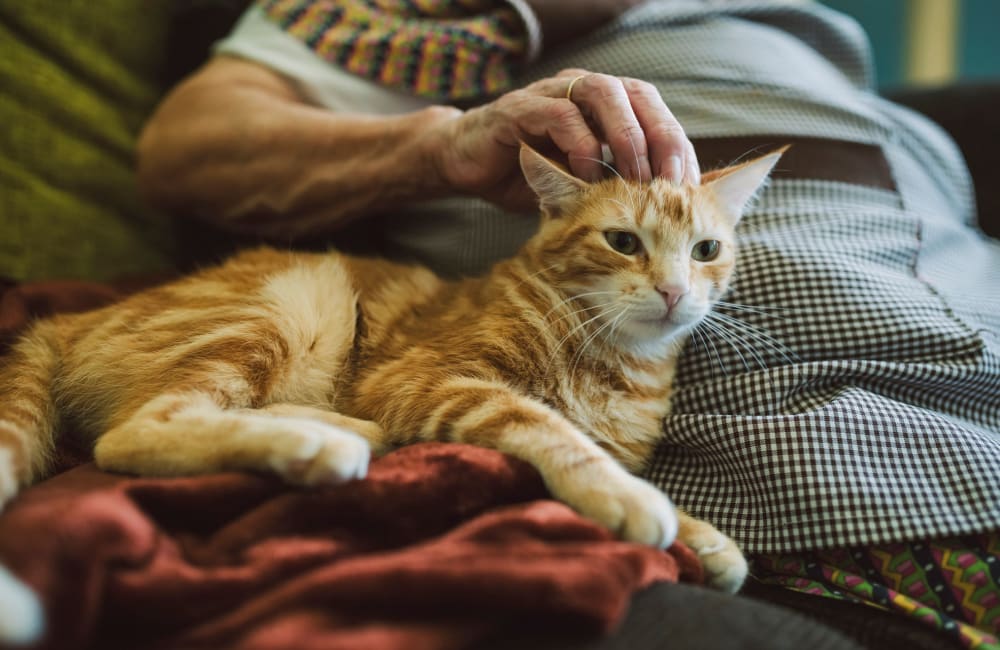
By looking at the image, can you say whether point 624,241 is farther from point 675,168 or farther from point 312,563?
point 312,563

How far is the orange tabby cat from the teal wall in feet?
8.09

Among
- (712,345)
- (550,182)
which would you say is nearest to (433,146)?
(550,182)

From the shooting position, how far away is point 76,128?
5.02ft

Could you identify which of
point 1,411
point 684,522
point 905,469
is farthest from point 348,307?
point 905,469

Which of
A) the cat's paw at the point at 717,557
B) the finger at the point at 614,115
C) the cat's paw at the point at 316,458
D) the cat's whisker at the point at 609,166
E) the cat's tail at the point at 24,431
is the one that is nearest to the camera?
the cat's tail at the point at 24,431

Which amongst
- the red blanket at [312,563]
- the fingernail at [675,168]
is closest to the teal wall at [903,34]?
the fingernail at [675,168]

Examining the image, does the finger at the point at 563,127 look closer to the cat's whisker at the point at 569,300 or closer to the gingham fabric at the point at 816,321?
the cat's whisker at the point at 569,300

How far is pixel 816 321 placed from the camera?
1.06 m

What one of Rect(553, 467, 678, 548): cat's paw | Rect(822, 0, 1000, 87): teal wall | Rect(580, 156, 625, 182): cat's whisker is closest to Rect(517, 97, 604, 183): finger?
Rect(580, 156, 625, 182): cat's whisker

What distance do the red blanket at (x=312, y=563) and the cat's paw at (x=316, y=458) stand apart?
0.05 feet

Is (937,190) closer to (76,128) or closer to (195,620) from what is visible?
(195,620)

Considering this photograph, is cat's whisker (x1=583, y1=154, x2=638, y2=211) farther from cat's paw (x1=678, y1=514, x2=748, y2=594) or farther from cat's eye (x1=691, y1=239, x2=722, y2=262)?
cat's paw (x1=678, y1=514, x2=748, y2=594)

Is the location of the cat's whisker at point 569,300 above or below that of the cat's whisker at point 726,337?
above

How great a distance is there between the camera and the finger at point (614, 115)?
994mm
